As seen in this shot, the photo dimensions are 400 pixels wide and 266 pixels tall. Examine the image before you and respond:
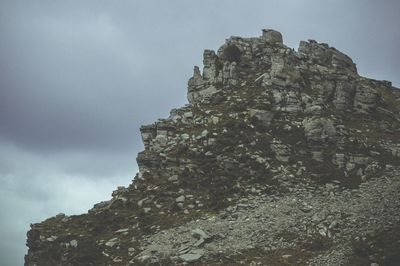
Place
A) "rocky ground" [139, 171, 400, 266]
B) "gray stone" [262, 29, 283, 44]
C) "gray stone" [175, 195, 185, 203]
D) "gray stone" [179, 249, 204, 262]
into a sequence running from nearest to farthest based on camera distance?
1. "gray stone" [179, 249, 204, 262]
2. "rocky ground" [139, 171, 400, 266]
3. "gray stone" [175, 195, 185, 203]
4. "gray stone" [262, 29, 283, 44]

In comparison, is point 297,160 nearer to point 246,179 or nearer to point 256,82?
point 246,179

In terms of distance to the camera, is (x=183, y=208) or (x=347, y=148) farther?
(x=347, y=148)

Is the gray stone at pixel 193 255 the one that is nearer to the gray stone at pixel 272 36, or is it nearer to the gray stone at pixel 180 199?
the gray stone at pixel 180 199

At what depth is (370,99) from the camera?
6825 cm

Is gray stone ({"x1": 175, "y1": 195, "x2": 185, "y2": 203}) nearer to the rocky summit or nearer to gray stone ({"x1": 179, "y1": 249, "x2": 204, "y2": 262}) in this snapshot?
the rocky summit

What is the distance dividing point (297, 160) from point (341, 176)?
16.7 ft

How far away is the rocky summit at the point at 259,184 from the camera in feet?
155

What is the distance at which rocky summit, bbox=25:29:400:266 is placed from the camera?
47125 mm

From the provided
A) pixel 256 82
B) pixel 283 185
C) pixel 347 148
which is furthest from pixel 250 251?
pixel 256 82

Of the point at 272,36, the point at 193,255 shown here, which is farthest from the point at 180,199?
the point at 272,36

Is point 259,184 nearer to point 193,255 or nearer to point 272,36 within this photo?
point 193,255

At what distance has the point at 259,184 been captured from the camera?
54.6 metres

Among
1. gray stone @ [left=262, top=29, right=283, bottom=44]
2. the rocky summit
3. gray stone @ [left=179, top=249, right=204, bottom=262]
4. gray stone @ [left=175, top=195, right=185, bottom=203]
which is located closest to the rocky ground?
gray stone @ [left=179, top=249, right=204, bottom=262]

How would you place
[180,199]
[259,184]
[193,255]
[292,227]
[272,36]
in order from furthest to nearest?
1. [272,36]
2. [180,199]
3. [259,184]
4. [292,227]
5. [193,255]
